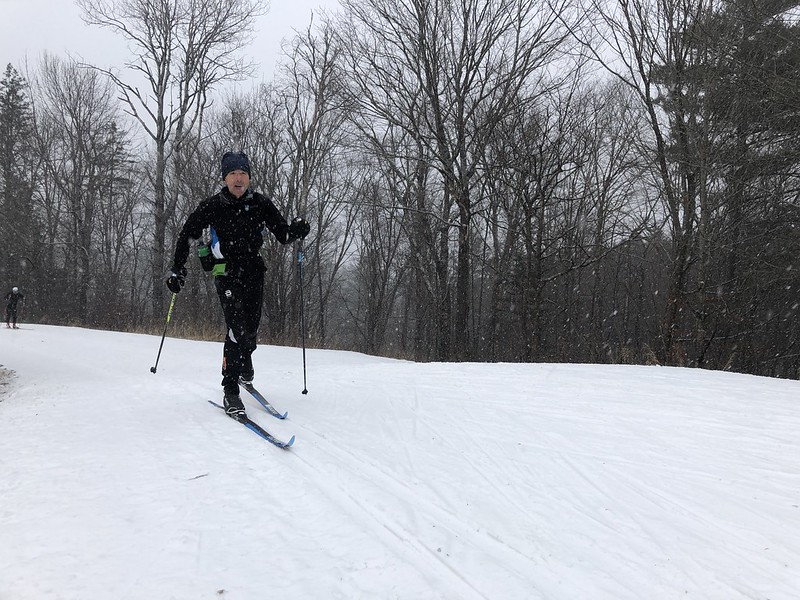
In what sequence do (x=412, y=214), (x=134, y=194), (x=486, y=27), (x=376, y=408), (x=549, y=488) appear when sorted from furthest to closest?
(x=134, y=194) < (x=412, y=214) < (x=486, y=27) < (x=376, y=408) < (x=549, y=488)

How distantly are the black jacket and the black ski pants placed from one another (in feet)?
0.40

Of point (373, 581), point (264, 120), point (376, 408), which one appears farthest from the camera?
point (264, 120)

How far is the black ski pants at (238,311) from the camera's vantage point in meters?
4.04

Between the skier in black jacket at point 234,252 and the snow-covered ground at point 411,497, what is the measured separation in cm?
58

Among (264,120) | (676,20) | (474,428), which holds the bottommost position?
(474,428)

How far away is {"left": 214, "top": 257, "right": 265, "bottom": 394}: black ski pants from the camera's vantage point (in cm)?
404

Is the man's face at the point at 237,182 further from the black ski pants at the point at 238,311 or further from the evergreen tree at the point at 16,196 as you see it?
the evergreen tree at the point at 16,196

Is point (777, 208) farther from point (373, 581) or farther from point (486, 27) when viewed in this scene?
point (373, 581)

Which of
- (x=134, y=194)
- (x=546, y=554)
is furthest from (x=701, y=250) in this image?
(x=134, y=194)

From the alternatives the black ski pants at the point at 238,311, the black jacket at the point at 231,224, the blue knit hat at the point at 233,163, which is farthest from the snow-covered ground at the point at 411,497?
the blue knit hat at the point at 233,163

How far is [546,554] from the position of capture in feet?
6.29

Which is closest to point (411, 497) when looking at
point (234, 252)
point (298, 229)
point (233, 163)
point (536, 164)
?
point (234, 252)

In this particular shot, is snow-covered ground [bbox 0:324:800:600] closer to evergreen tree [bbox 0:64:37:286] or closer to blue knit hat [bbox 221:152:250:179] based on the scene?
blue knit hat [bbox 221:152:250:179]

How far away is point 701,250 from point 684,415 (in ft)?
25.1
